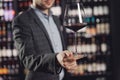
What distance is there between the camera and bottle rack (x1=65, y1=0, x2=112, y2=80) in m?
5.10

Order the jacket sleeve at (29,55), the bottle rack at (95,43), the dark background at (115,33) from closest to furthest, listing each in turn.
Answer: the jacket sleeve at (29,55) < the dark background at (115,33) < the bottle rack at (95,43)

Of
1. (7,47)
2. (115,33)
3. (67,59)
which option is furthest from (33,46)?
(7,47)

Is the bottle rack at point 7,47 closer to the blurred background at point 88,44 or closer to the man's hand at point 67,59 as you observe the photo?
the blurred background at point 88,44

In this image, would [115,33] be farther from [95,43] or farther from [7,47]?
[7,47]

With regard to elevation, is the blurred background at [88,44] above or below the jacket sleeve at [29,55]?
below

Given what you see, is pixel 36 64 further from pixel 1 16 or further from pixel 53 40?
pixel 1 16

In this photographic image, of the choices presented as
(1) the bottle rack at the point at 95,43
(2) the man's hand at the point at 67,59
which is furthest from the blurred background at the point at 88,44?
(2) the man's hand at the point at 67,59

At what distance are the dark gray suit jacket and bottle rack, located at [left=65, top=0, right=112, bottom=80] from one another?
10.7ft

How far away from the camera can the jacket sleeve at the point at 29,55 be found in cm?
159

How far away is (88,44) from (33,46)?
343 cm

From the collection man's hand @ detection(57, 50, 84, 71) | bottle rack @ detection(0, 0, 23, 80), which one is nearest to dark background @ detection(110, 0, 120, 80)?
bottle rack @ detection(0, 0, 23, 80)

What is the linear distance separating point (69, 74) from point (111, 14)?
1.08 m

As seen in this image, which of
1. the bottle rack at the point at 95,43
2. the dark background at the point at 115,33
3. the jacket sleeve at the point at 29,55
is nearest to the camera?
the jacket sleeve at the point at 29,55

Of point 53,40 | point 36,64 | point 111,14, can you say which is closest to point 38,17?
point 53,40
